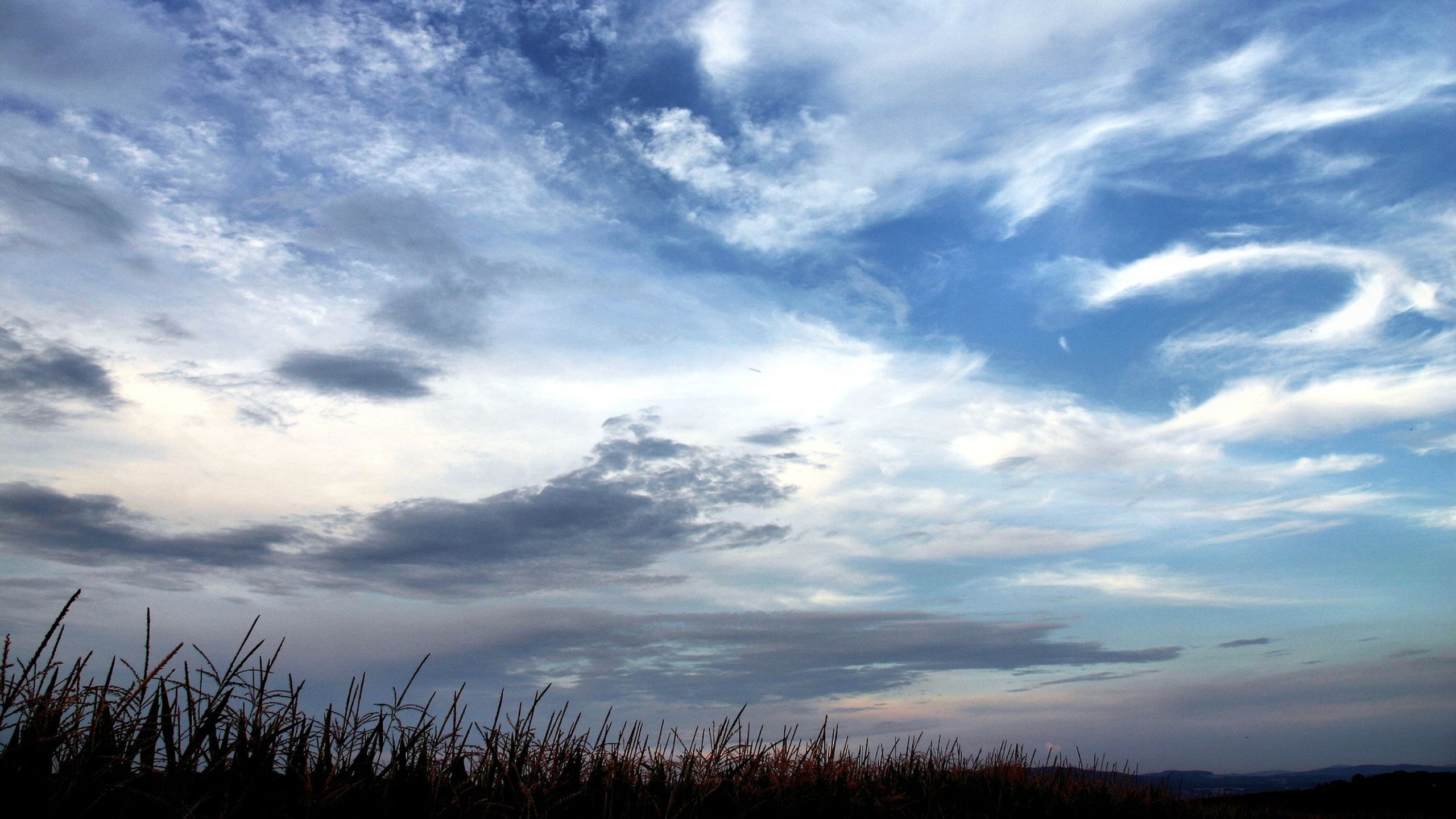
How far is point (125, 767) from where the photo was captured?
6.68 metres

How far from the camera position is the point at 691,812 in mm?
10820

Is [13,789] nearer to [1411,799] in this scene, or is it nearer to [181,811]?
[181,811]

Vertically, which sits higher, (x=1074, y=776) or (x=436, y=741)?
(x=436, y=741)

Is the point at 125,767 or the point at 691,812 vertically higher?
the point at 125,767

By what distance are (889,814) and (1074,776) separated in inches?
615

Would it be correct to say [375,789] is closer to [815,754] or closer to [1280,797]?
[815,754]

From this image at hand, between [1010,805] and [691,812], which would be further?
[1010,805]

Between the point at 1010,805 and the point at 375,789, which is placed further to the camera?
the point at 1010,805

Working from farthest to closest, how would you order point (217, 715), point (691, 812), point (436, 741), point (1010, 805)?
point (1010, 805) → point (691, 812) → point (436, 741) → point (217, 715)

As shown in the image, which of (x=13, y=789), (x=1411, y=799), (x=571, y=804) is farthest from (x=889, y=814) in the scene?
(x=1411, y=799)

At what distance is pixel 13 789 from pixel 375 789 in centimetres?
297

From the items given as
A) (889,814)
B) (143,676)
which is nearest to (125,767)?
(143,676)

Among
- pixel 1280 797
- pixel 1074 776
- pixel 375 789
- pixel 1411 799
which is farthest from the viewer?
pixel 1280 797

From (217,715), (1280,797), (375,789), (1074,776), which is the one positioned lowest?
(1280,797)
